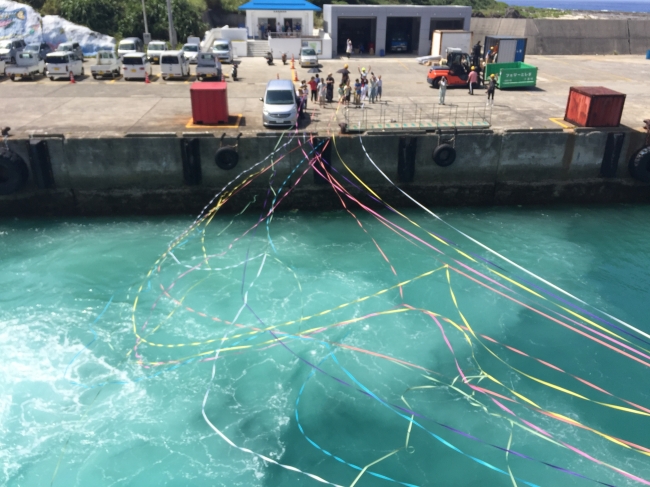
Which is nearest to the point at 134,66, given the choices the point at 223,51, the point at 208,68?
the point at 208,68

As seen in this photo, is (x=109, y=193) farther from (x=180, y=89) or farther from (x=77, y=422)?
(x=77, y=422)

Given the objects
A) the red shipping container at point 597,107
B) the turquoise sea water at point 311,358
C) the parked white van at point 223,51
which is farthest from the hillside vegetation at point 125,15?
the red shipping container at point 597,107

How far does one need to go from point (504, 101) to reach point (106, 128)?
1903cm

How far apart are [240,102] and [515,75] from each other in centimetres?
1526

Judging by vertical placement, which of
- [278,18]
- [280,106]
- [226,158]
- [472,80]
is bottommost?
[226,158]

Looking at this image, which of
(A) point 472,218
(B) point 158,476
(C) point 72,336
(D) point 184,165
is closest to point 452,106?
(A) point 472,218

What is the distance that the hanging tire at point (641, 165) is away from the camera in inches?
904

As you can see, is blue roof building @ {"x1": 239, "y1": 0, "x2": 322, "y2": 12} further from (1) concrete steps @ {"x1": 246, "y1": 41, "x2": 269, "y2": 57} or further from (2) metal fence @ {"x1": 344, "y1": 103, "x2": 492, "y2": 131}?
(2) metal fence @ {"x1": 344, "y1": 103, "x2": 492, "y2": 131}

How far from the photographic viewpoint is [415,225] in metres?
20.8

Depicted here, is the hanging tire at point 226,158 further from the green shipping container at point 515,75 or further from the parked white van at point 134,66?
the green shipping container at point 515,75

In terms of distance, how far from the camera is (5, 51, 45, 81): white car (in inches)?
1188

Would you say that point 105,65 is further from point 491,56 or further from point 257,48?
point 491,56

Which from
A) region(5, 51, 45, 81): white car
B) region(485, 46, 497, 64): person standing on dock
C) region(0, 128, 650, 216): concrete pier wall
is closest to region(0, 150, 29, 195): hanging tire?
region(0, 128, 650, 216): concrete pier wall

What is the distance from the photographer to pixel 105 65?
103 feet
